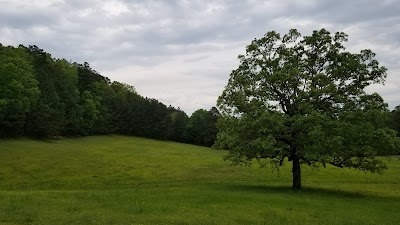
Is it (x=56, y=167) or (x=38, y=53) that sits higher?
(x=38, y=53)

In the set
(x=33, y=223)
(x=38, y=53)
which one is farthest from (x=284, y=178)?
(x=38, y=53)

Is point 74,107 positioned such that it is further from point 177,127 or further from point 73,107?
point 177,127

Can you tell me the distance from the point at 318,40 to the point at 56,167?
1502 inches

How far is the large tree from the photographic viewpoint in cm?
3259

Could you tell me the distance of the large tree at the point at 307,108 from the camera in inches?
1283

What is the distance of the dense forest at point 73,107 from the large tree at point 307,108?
53.7 meters

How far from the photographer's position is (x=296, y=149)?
3491cm

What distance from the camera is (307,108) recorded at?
3316cm

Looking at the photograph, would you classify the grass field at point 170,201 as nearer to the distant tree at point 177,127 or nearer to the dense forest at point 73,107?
the dense forest at point 73,107

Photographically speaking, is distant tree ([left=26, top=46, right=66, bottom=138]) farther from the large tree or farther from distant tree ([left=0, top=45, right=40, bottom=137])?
the large tree

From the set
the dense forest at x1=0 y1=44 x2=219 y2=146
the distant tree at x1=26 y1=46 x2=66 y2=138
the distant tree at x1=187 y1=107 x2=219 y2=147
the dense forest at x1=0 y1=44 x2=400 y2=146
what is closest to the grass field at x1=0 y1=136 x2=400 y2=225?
the dense forest at x1=0 y1=44 x2=400 y2=146

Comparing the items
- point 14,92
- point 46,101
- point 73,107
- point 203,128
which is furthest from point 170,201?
point 203,128

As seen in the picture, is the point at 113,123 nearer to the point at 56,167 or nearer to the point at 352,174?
the point at 56,167

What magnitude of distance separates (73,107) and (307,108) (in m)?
92.2
